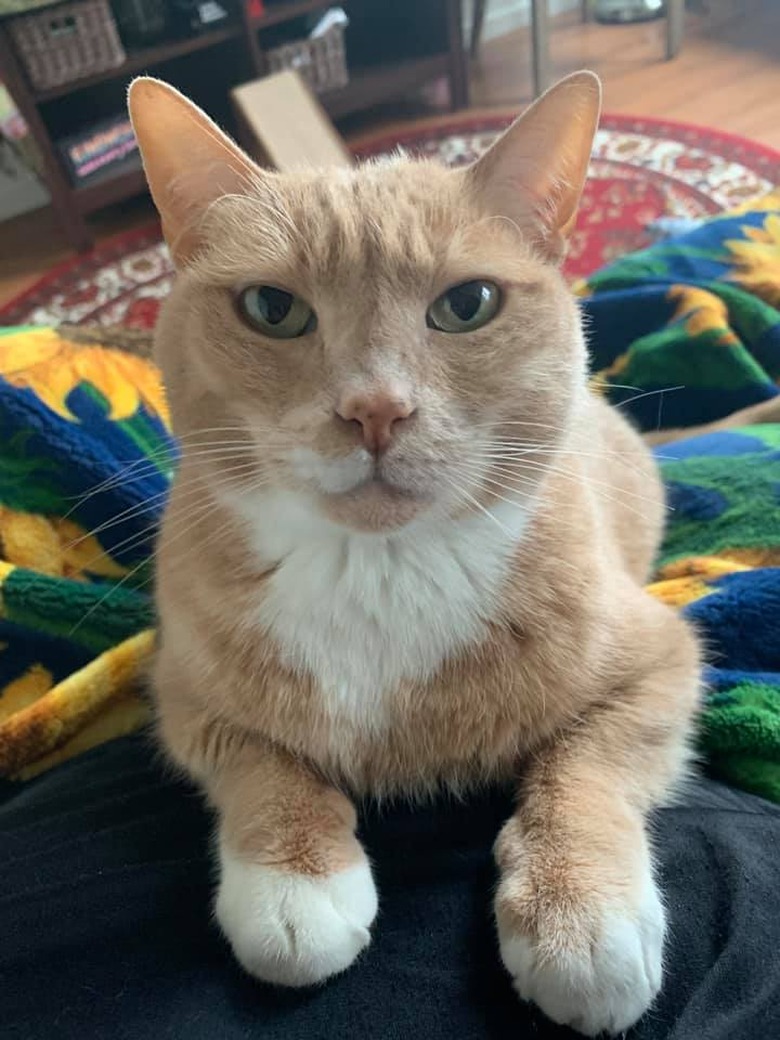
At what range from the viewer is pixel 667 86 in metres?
3.59

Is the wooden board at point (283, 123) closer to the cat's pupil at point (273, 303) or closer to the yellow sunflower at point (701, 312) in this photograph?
the yellow sunflower at point (701, 312)

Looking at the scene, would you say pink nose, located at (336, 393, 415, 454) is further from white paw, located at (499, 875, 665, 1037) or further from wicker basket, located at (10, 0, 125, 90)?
wicker basket, located at (10, 0, 125, 90)

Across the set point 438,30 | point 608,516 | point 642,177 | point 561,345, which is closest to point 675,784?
point 608,516

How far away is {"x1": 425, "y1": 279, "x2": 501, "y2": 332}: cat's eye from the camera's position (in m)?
0.84

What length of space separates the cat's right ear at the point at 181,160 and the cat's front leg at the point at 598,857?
2.17 ft

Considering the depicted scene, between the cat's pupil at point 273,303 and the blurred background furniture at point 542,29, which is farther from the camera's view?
the blurred background furniture at point 542,29

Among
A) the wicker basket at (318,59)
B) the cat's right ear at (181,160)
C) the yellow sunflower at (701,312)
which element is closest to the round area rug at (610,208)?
the wicker basket at (318,59)

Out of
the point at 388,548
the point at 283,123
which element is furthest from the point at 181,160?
the point at 283,123

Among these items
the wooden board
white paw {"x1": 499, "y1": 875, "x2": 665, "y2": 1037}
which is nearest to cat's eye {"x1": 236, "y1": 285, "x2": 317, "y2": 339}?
white paw {"x1": 499, "y1": 875, "x2": 665, "y2": 1037}

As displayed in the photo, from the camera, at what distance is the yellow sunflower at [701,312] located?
1547 mm

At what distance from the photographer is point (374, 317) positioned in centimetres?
79

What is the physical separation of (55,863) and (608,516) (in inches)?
29.6

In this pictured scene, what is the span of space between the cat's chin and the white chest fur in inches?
3.3

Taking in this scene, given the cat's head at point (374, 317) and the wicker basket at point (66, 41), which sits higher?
the cat's head at point (374, 317)
